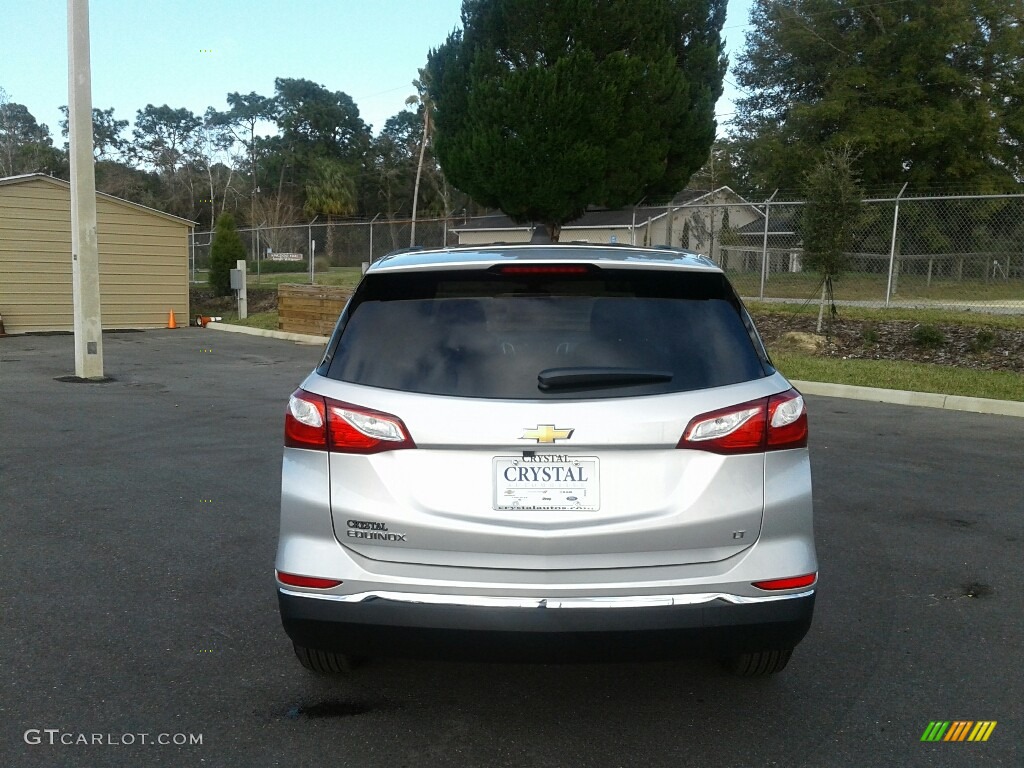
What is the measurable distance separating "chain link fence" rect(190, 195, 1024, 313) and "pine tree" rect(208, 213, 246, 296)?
7.08 ft

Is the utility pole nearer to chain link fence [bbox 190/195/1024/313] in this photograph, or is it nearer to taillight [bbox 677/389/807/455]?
A: chain link fence [bbox 190/195/1024/313]

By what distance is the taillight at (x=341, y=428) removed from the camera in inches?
120

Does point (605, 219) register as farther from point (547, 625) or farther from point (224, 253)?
point (547, 625)

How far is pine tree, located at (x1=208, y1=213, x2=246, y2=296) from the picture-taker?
1133 inches

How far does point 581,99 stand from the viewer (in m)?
24.2

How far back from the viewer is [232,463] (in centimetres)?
776

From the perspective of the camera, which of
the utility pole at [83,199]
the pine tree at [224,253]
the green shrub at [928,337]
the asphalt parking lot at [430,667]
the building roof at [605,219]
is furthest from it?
the building roof at [605,219]

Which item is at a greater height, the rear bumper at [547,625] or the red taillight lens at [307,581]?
the red taillight lens at [307,581]

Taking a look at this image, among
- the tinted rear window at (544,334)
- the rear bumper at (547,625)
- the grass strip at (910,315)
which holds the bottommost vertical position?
the rear bumper at (547,625)

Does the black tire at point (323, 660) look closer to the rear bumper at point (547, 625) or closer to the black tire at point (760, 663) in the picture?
the rear bumper at point (547, 625)

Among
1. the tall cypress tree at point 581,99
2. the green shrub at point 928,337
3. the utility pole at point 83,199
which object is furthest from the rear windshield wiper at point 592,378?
the tall cypress tree at point 581,99

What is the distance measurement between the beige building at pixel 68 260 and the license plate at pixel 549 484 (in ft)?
70.7

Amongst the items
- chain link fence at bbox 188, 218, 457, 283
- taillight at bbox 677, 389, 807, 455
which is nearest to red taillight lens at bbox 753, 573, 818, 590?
taillight at bbox 677, 389, 807, 455

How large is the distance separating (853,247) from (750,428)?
19620 millimetres
